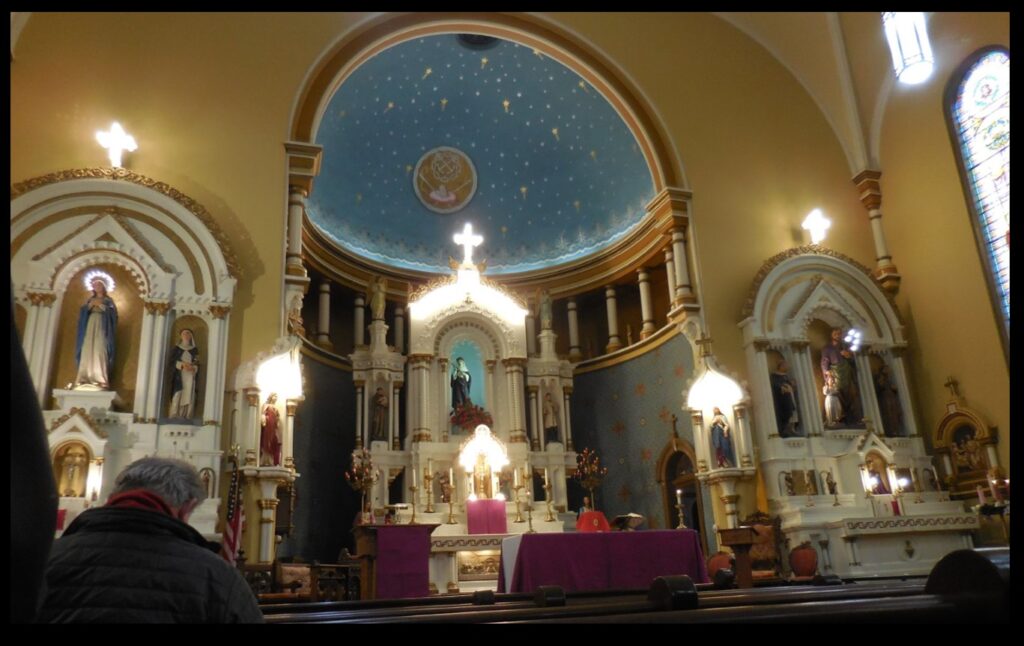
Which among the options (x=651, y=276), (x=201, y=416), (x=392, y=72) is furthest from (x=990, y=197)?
(x=201, y=416)

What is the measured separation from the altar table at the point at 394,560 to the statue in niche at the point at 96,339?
12.6ft

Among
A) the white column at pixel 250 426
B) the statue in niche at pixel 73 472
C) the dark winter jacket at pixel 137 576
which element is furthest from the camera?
the white column at pixel 250 426

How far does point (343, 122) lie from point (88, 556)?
12279 millimetres

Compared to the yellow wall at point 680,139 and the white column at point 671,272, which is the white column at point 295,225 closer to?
the yellow wall at point 680,139

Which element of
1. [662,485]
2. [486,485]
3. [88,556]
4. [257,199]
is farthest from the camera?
[662,485]

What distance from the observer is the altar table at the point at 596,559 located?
6.95m

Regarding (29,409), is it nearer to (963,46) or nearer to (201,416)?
(201,416)

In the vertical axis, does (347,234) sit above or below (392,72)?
below

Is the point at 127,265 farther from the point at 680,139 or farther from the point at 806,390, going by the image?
the point at 806,390

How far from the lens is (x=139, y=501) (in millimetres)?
2232

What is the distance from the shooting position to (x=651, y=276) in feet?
45.4

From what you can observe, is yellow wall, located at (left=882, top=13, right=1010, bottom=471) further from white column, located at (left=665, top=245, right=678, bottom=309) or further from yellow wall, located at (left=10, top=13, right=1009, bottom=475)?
white column, located at (left=665, top=245, right=678, bottom=309)

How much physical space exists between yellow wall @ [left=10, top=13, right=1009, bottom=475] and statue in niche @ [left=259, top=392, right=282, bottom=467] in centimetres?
72

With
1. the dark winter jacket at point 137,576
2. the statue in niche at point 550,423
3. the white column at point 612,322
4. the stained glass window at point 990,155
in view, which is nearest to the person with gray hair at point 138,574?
the dark winter jacket at point 137,576
